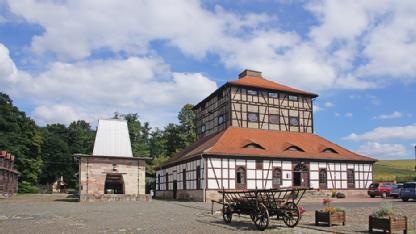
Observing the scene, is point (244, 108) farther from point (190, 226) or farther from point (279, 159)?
point (190, 226)

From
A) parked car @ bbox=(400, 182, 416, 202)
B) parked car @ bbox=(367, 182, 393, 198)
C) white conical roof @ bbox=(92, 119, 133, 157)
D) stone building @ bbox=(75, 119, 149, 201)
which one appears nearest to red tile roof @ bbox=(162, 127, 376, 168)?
parked car @ bbox=(367, 182, 393, 198)

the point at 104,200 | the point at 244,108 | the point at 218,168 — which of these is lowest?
the point at 104,200

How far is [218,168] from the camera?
38.5 m

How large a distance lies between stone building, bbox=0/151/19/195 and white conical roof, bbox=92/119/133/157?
64.3 ft

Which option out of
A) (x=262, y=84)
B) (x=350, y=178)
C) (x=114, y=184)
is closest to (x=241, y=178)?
(x=114, y=184)

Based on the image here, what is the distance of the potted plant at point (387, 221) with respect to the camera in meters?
12.4

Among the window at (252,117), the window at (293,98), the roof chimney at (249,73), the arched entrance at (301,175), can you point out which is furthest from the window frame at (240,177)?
the roof chimney at (249,73)

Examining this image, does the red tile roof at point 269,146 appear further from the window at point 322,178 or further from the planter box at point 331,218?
the planter box at point 331,218

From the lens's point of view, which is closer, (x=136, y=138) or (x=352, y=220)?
Answer: (x=352, y=220)

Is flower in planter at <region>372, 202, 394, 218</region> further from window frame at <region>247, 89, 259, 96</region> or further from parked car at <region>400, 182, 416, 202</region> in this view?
window frame at <region>247, 89, 259, 96</region>

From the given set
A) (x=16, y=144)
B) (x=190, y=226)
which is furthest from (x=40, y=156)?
(x=190, y=226)

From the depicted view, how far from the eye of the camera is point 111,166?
38844 millimetres

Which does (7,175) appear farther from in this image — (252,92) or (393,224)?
(393,224)

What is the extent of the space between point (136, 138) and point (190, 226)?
61259 millimetres
